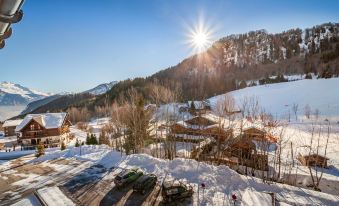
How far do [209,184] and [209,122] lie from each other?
28.0 meters

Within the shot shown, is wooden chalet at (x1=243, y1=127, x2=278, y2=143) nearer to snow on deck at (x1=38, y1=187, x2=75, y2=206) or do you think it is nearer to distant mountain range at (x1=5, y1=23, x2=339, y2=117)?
snow on deck at (x1=38, y1=187, x2=75, y2=206)

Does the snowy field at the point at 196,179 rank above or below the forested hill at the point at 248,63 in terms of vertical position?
below

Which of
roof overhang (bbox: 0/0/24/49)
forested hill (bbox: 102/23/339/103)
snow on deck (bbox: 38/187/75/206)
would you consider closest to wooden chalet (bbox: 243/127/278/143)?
snow on deck (bbox: 38/187/75/206)

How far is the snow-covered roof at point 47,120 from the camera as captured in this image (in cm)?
5032

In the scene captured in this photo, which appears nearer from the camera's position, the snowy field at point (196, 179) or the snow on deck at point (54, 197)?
the snow on deck at point (54, 197)

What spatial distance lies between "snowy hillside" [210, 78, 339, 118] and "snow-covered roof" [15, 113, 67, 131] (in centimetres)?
4756

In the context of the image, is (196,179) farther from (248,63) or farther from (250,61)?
(250,61)

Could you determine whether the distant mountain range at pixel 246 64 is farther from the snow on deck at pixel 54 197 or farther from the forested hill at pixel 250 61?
the snow on deck at pixel 54 197

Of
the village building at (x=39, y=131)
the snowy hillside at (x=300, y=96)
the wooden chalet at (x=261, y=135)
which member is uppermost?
the snowy hillside at (x=300, y=96)

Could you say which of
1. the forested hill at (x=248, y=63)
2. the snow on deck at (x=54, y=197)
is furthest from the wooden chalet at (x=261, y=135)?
the forested hill at (x=248, y=63)

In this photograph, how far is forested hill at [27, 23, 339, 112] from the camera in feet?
372

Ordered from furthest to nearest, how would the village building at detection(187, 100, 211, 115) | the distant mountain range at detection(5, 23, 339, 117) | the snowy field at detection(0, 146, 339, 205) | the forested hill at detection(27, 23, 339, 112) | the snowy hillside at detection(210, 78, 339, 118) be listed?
1. the forested hill at detection(27, 23, 339, 112)
2. the distant mountain range at detection(5, 23, 339, 117)
3. the snowy hillside at detection(210, 78, 339, 118)
4. the village building at detection(187, 100, 211, 115)
5. the snowy field at detection(0, 146, 339, 205)

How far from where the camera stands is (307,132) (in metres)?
46.6

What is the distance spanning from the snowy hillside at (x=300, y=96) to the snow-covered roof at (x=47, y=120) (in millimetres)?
47556
